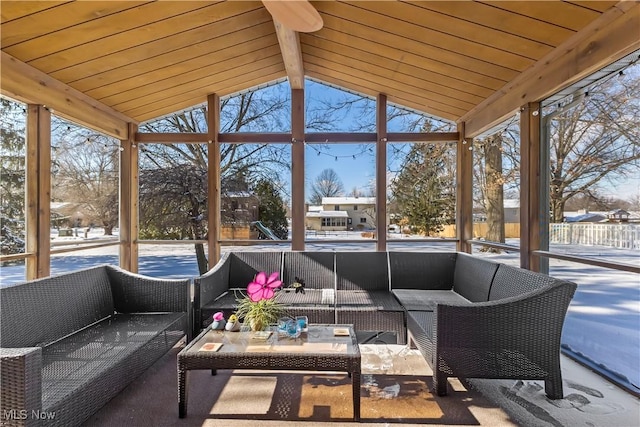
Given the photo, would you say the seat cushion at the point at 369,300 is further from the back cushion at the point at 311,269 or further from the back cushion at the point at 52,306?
the back cushion at the point at 52,306

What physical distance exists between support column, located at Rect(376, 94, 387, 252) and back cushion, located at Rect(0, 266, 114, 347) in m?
3.53

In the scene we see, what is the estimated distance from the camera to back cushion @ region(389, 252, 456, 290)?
415cm

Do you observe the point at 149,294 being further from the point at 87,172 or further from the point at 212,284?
the point at 87,172

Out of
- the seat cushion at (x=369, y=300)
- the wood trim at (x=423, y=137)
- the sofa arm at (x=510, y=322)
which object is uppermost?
the wood trim at (x=423, y=137)

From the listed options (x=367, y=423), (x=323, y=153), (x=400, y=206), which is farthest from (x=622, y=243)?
(x=323, y=153)

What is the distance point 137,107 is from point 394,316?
4339mm

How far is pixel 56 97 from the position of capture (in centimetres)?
371

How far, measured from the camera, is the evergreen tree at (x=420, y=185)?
5.28 m

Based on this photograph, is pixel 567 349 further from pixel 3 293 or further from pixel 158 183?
pixel 158 183

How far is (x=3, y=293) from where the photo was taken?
2250mm

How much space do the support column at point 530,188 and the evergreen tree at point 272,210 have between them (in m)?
3.14

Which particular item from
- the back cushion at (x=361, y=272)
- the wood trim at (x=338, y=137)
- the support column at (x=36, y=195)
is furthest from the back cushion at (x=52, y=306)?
the wood trim at (x=338, y=137)

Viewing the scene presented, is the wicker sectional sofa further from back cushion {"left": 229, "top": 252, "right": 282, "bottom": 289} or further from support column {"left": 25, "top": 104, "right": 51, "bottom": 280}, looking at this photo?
support column {"left": 25, "top": 104, "right": 51, "bottom": 280}

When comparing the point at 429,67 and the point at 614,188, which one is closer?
the point at 614,188
